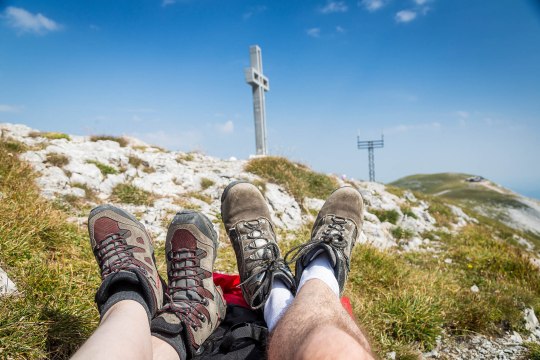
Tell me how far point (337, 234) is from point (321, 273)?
775 mm

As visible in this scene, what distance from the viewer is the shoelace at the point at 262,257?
2.53m

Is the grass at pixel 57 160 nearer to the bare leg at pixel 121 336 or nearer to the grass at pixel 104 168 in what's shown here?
the grass at pixel 104 168

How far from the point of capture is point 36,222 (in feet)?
9.28

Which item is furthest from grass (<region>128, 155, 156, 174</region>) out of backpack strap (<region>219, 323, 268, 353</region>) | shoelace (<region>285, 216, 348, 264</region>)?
backpack strap (<region>219, 323, 268, 353</region>)

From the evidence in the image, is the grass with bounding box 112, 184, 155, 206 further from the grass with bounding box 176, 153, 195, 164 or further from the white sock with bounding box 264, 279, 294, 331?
the white sock with bounding box 264, 279, 294, 331

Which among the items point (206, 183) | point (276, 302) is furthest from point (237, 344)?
point (206, 183)

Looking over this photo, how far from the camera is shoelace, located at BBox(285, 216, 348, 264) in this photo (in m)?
2.63

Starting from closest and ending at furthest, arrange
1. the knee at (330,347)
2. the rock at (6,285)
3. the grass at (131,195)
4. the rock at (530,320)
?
the knee at (330,347) < the rock at (6,285) < the rock at (530,320) < the grass at (131,195)

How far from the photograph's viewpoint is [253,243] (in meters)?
2.98

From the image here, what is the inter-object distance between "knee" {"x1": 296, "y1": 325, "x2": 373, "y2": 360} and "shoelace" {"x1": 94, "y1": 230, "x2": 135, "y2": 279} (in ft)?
4.53

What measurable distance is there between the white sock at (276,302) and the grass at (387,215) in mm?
6509

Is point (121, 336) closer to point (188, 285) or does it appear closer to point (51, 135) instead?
point (188, 285)

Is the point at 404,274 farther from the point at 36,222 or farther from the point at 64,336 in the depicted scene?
the point at 36,222

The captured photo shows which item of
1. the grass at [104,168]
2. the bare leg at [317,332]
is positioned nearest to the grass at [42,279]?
the bare leg at [317,332]
